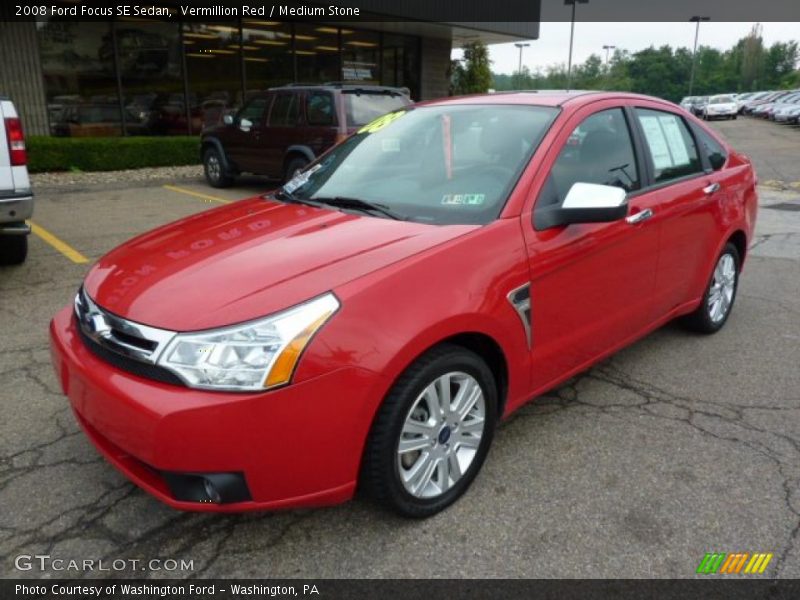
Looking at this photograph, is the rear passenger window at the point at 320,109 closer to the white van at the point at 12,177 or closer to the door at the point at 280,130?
the door at the point at 280,130

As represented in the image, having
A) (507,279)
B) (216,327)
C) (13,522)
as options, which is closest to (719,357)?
(507,279)

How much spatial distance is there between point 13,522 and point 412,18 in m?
16.5

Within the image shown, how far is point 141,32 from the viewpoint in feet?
47.1

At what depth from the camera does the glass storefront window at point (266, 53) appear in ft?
53.3

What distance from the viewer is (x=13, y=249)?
19.9ft

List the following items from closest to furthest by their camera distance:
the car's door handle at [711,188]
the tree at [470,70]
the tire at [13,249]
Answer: the car's door handle at [711,188]
the tire at [13,249]
the tree at [470,70]

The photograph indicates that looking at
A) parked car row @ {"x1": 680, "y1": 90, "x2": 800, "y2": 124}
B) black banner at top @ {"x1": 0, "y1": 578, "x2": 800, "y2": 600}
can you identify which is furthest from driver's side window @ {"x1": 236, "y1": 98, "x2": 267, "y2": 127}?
parked car row @ {"x1": 680, "y1": 90, "x2": 800, "y2": 124}

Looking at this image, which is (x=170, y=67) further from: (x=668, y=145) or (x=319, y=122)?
(x=668, y=145)

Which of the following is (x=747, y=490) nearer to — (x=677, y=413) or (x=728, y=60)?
(x=677, y=413)

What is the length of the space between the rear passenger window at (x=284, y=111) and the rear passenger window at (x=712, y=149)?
22.0 feet

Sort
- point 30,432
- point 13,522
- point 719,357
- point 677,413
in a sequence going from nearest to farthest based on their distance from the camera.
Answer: point 13,522
point 30,432
point 677,413
point 719,357

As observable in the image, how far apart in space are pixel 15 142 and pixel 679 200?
15.8 feet

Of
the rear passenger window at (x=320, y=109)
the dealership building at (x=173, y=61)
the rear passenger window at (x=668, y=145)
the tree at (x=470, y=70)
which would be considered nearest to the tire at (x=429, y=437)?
the rear passenger window at (x=668, y=145)

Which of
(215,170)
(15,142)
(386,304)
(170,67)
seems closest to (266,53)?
(170,67)
